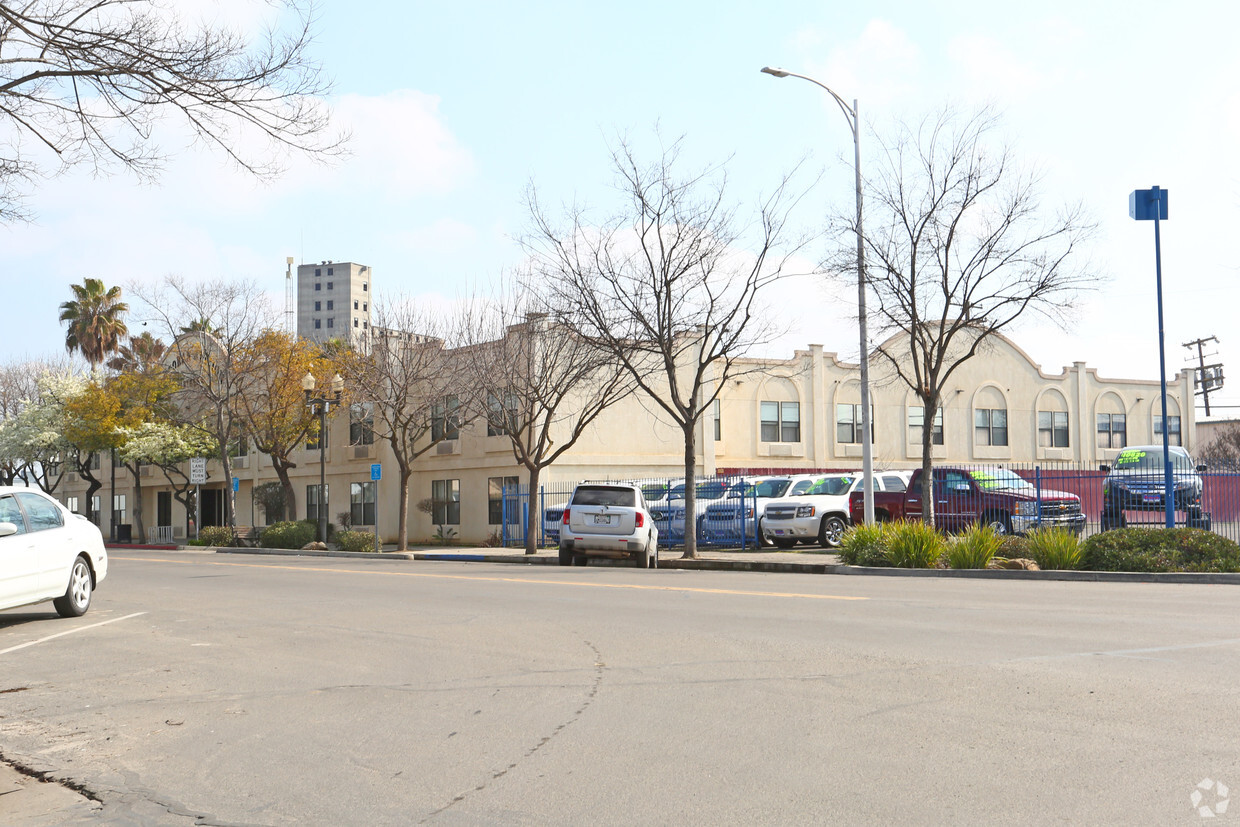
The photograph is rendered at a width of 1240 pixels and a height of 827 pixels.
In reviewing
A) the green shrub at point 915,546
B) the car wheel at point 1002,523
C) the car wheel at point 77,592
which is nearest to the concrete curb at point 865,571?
the green shrub at point 915,546

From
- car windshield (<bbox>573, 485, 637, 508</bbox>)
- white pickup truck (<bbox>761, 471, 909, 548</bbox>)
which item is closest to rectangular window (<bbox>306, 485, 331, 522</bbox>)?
white pickup truck (<bbox>761, 471, 909, 548</bbox>)

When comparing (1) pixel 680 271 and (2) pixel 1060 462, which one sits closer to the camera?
(1) pixel 680 271

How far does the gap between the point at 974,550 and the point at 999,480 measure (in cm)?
Answer: 580

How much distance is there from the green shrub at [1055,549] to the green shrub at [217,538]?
3160 cm

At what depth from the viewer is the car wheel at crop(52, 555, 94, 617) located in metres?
13.9

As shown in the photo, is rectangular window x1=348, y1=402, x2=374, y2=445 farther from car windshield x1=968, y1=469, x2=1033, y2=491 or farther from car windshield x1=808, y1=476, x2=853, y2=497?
car windshield x1=968, y1=469, x2=1033, y2=491

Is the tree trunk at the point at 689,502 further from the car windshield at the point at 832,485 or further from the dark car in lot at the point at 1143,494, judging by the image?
the dark car in lot at the point at 1143,494

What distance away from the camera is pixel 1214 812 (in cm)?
502

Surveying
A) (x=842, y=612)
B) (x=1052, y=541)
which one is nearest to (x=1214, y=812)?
(x=842, y=612)

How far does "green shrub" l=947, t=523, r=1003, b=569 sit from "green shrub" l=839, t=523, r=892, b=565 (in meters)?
1.29

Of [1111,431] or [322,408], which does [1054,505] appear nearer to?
[322,408]

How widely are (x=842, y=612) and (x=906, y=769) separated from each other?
23.0 feet

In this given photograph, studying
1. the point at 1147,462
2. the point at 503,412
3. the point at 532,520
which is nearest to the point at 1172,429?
the point at 1147,462

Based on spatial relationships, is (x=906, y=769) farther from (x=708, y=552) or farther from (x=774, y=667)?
(x=708, y=552)
